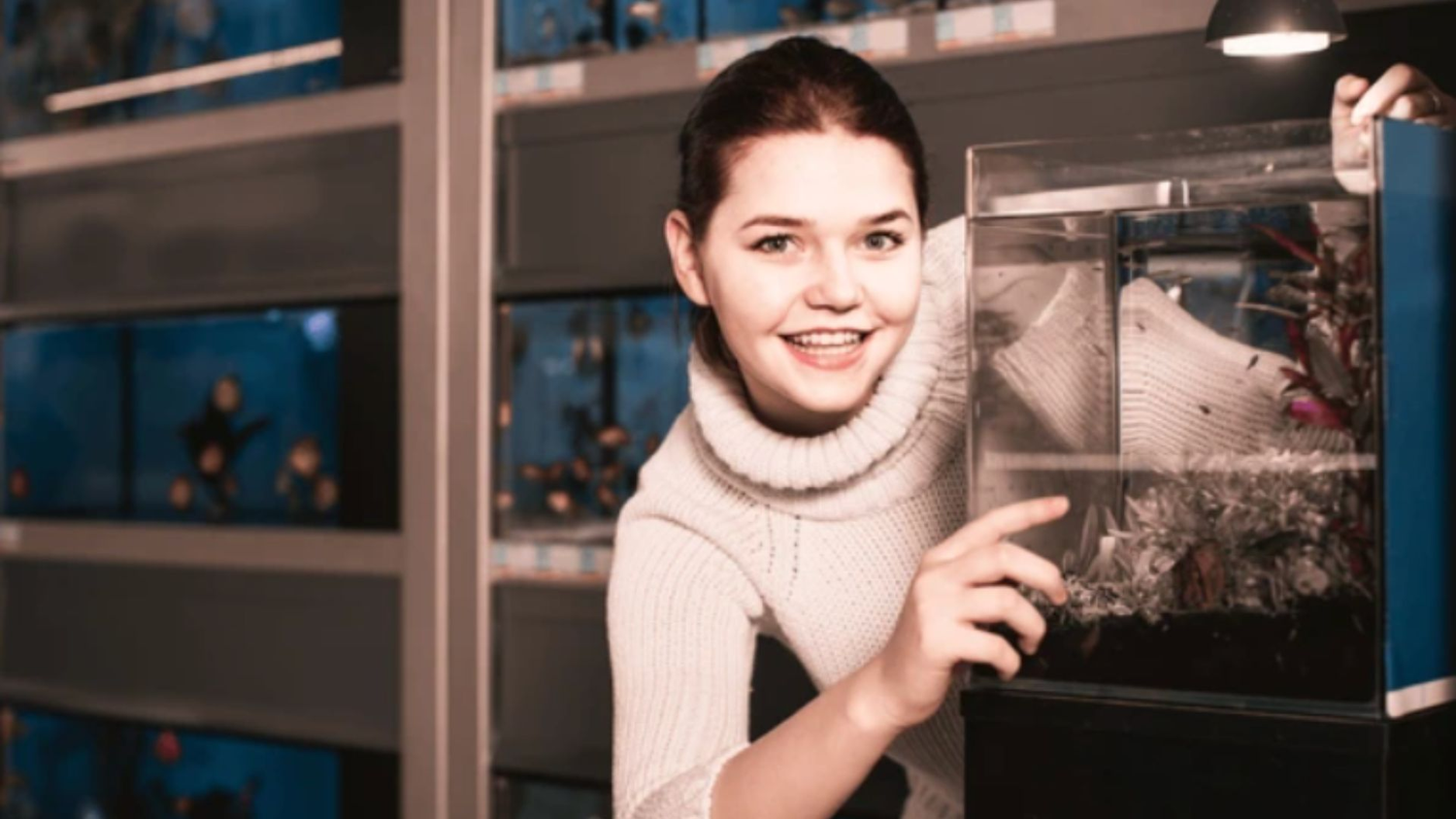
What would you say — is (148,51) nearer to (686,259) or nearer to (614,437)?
(614,437)

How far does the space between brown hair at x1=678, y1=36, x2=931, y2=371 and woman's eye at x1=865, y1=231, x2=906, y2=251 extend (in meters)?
0.09

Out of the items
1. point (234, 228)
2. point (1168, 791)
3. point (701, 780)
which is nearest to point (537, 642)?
point (234, 228)

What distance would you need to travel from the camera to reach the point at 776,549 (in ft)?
5.55

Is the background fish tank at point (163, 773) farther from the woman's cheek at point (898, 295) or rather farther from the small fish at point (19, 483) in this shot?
the woman's cheek at point (898, 295)

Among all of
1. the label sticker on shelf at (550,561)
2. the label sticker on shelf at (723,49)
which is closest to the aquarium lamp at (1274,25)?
the label sticker on shelf at (723,49)

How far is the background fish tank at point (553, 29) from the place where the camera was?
281 centimetres

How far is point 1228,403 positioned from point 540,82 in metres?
1.78

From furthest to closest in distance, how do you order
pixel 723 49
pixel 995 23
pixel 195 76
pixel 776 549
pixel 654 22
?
pixel 195 76, pixel 654 22, pixel 723 49, pixel 995 23, pixel 776 549

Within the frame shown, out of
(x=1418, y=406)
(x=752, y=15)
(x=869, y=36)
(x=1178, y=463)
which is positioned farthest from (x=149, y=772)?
(x=1418, y=406)

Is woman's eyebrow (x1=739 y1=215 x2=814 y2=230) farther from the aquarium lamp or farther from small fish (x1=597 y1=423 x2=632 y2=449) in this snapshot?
small fish (x1=597 y1=423 x2=632 y2=449)

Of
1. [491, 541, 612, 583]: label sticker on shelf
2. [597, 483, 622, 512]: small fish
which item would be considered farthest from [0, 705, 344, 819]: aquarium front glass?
[597, 483, 622, 512]: small fish

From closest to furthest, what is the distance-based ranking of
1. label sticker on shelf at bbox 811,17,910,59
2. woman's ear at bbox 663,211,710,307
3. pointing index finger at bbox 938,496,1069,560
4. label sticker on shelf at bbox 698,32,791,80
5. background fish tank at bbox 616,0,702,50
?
pointing index finger at bbox 938,496,1069,560 → woman's ear at bbox 663,211,710,307 → label sticker on shelf at bbox 811,17,910,59 → label sticker on shelf at bbox 698,32,791,80 → background fish tank at bbox 616,0,702,50

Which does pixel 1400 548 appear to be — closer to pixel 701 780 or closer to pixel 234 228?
pixel 701 780

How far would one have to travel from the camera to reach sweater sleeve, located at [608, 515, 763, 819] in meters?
1.58
